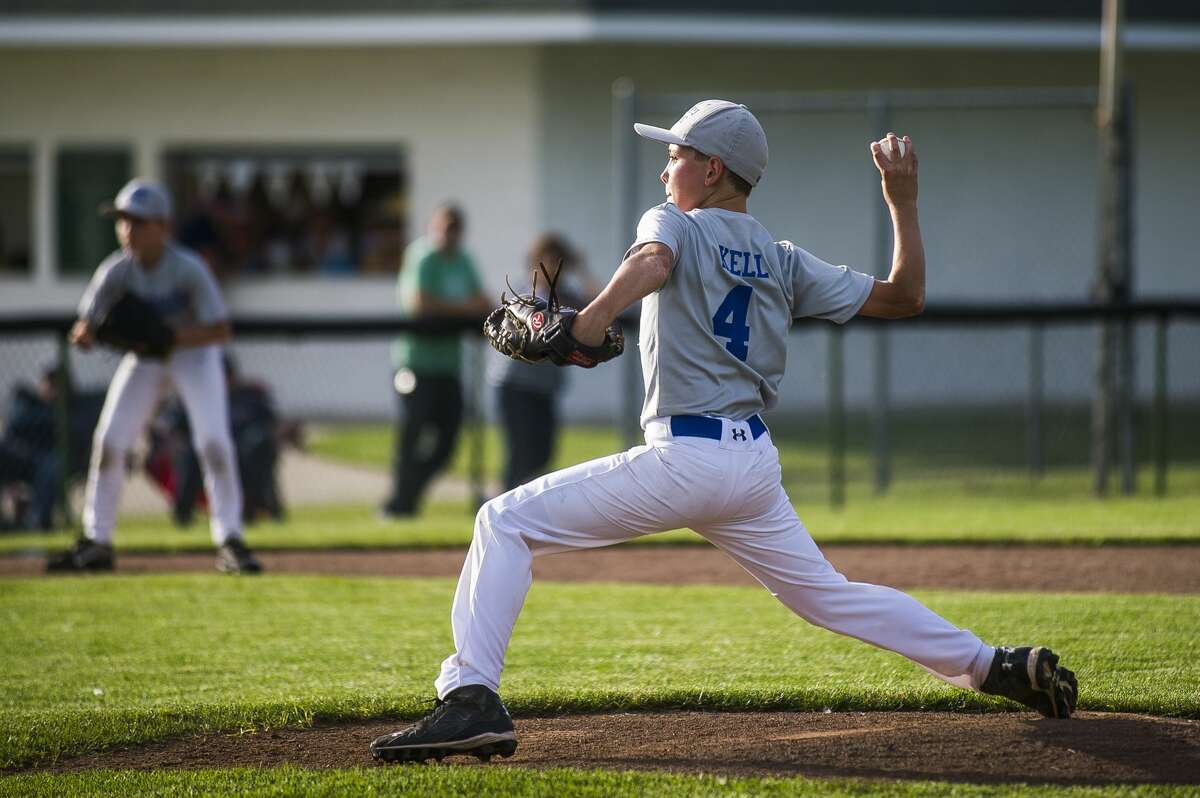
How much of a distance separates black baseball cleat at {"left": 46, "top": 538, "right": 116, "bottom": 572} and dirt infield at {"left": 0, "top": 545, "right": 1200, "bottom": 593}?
0.34 m

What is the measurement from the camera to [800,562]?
479cm

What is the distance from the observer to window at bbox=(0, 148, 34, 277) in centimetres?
1923

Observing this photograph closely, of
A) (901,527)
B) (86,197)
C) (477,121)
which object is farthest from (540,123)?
(901,527)

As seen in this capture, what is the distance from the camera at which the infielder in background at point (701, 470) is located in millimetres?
4508

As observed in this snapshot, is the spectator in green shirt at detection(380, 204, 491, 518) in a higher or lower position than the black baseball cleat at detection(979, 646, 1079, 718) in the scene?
higher

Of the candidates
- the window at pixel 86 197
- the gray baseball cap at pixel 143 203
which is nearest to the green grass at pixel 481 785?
the gray baseball cap at pixel 143 203

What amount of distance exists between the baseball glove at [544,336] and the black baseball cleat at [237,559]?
438 cm

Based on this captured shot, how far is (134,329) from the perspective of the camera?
8.27 m

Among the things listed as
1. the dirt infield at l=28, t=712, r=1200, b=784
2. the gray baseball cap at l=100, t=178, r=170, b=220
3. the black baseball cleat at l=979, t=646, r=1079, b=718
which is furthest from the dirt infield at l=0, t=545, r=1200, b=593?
the black baseball cleat at l=979, t=646, r=1079, b=718

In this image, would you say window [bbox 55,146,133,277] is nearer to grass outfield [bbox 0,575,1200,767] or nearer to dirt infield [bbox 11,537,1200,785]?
grass outfield [bbox 0,575,1200,767]

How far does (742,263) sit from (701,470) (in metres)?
0.63

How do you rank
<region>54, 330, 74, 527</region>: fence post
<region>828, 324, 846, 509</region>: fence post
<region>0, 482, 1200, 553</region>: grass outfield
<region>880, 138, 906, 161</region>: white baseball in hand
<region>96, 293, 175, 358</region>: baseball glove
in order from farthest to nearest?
1. <region>828, 324, 846, 509</region>: fence post
2. <region>54, 330, 74, 527</region>: fence post
3. <region>0, 482, 1200, 553</region>: grass outfield
4. <region>96, 293, 175, 358</region>: baseball glove
5. <region>880, 138, 906, 161</region>: white baseball in hand

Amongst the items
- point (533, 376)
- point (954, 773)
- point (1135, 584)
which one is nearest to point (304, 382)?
point (533, 376)

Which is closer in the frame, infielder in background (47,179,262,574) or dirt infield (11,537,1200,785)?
dirt infield (11,537,1200,785)
